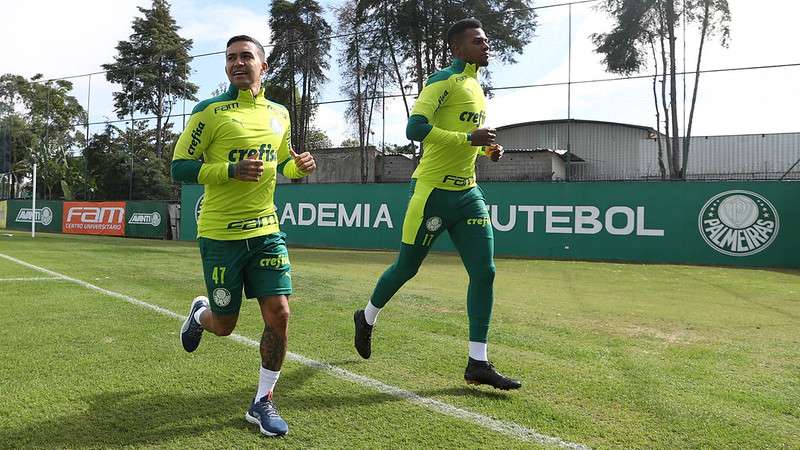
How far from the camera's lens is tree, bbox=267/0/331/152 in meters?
24.2

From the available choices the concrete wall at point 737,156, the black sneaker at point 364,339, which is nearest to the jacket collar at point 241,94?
the black sneaker at point 364,339

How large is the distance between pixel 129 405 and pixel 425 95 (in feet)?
8.22

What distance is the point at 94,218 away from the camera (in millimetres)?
26625

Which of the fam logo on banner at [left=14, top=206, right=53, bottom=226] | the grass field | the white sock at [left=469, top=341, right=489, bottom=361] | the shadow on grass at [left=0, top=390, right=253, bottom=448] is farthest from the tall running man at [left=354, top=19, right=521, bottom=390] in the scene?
the fam logo on banner at [left=14, top=206, right=53, bottom=226]

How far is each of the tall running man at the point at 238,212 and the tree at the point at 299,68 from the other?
21.4 meters

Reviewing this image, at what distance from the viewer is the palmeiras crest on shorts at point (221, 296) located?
307 cm

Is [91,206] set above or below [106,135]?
below

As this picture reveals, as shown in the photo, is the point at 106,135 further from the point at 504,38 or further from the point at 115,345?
the point at 115,345

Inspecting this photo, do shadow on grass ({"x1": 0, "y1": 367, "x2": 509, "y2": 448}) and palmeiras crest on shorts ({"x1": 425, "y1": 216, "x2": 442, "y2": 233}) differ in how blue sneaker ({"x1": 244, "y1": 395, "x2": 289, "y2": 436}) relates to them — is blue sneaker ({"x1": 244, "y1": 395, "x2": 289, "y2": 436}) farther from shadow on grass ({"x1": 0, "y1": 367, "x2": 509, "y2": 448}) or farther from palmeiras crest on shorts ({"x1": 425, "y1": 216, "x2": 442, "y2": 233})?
palmeiras crest on shorts ({"x1": 425, "y1": 216, "x2": 442, "y2": 233})

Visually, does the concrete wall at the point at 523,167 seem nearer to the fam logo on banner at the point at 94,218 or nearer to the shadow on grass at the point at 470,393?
the fam logo on banner at the point at 94,218

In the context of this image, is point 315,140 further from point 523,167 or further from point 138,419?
point 138,419

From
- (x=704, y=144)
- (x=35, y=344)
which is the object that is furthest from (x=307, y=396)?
(x=704, y=144)

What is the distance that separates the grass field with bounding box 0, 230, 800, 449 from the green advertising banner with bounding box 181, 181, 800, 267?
785 cm

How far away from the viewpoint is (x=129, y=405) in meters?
3.12
